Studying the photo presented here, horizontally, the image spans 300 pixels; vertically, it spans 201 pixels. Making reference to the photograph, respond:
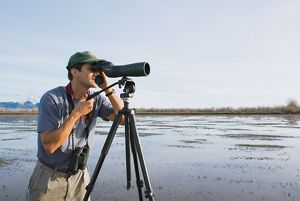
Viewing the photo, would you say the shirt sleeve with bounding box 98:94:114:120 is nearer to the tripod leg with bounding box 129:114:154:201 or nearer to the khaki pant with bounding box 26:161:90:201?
the tripod leg with bounding box 129:114:154:201

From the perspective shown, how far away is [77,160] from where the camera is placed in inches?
102

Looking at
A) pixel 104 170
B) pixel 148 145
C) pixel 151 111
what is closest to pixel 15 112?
pixel 151 111

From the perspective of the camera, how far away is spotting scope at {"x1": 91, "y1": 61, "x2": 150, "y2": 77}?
245 cm

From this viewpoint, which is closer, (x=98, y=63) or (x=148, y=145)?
(x=98, y=63)

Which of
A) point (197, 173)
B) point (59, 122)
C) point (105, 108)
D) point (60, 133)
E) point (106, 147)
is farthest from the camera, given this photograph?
point (197, 173)

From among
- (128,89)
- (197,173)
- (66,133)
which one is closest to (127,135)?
(128,89)

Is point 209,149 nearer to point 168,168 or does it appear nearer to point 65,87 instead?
point 168,168

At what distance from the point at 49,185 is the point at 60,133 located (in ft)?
1.49

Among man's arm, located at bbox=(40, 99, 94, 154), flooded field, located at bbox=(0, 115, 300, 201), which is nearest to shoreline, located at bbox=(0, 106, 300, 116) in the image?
flooded field, located at bbox=(0, 115, 300, 201)

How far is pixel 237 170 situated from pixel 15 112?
2396 inches

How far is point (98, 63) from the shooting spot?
2621 millimetres

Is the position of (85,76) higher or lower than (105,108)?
higher

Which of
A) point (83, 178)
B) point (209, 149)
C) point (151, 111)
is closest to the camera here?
point (83, 178)

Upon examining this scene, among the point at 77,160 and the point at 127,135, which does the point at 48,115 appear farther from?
the point at 127,135
